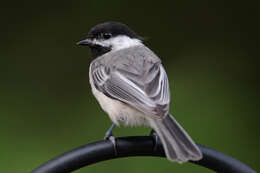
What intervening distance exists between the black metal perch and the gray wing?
11 cm

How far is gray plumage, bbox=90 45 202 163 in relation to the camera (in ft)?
4.52

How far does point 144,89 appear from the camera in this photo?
162 cm

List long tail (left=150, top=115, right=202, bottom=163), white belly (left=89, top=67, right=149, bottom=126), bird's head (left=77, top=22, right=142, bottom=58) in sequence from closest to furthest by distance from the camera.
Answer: long tail (left=150, top=115, right=202, bottom=163)
white belly (left=89, top=67, right=149, bottom=126)
bird's head (left=77, top=22, right=142, bottom=58)

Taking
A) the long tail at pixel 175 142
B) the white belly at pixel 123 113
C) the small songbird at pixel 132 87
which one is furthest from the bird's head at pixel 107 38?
the long tail at pixel 175 142

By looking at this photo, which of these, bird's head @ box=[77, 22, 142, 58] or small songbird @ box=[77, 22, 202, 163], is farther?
bird's head @ box=[77, 22, 142, 58]

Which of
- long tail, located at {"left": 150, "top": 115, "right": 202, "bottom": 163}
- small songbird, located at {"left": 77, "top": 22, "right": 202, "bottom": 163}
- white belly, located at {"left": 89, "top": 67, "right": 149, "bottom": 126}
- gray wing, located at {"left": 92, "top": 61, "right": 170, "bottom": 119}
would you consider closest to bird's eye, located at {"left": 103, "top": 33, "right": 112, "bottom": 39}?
small songbird, located at {"left": 77, "top": 22, "right": 202, "bottom": 163}

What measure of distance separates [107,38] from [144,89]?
54 centimetres

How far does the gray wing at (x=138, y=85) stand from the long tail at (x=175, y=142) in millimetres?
33

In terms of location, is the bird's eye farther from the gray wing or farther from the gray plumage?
the gray wing

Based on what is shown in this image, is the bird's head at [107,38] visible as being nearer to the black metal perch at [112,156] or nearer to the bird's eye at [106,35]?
the bird's eye at [106,35]

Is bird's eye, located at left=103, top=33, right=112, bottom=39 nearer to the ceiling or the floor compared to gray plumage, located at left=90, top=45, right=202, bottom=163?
nearer to the ceiling

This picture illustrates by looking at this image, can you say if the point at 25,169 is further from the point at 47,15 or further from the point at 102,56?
the point at 47,15

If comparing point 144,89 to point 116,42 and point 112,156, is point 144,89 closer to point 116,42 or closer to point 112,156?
point 112,156

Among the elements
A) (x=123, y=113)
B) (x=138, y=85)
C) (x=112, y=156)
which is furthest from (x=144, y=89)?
(x=112, y=156)
